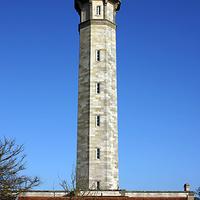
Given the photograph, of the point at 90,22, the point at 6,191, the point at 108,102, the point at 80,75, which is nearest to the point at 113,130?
the point at 108,102

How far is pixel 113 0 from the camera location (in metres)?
47.2

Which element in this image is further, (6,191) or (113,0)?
(113,0)

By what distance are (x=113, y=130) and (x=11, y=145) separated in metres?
11.7

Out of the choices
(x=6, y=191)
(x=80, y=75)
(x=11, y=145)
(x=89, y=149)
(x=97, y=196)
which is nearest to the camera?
(x=6, y=191)

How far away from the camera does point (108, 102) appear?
42969mm

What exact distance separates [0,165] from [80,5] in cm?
2091

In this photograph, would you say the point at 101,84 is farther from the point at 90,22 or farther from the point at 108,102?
the point at 90,22

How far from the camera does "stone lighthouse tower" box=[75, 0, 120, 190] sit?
41156 mm

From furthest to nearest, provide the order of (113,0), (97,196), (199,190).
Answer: (199,190)
(113,0)
(97,196)

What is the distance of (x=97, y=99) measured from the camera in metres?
42.9

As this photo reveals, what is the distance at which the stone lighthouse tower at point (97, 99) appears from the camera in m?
41.2

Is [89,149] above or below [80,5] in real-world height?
below

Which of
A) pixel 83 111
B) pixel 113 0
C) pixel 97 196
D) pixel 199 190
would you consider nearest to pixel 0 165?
pixel 97 196

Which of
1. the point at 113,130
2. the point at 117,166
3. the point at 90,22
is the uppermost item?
the point at 90,22
